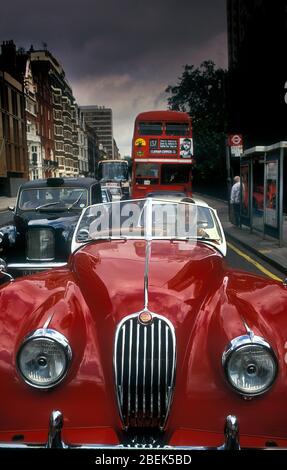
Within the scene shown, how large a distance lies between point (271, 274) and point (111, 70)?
20.6 feet

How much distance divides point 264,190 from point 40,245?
7.75 meters

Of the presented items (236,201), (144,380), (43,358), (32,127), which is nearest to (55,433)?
(43,358)

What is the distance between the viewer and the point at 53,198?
374 inches

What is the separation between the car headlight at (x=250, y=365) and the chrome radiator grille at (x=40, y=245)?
5.83m

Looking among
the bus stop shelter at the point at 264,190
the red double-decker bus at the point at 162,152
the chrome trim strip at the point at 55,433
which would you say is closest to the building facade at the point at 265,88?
the red double-decker bus at the point at 162,152

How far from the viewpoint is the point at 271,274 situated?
9.23 metres

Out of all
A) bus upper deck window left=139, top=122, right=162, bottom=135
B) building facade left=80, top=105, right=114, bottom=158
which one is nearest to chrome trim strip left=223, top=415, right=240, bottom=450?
building facade left=80, top=105, right=114, bottom=158

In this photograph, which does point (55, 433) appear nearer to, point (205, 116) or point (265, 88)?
point (265, 88)

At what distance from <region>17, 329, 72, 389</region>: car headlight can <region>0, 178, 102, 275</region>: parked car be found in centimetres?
454

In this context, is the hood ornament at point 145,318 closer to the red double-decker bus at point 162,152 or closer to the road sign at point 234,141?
the road sign at point 234,141

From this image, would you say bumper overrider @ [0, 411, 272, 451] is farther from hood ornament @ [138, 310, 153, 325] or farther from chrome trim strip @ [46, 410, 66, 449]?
hood ornament @ [138, 310, 153, 325]

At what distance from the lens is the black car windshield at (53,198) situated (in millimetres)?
9312
